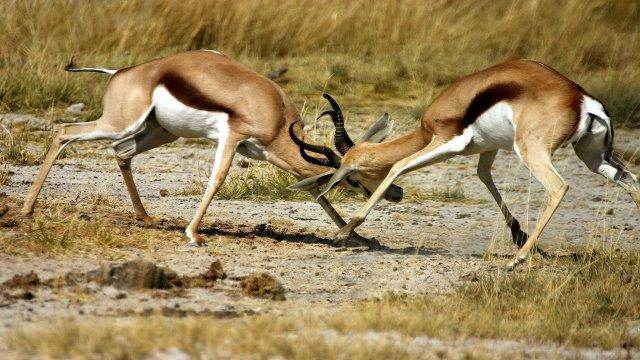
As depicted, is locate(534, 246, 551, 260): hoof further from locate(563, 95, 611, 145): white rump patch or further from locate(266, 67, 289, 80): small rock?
locate(266, 67, 289, 80): small rock

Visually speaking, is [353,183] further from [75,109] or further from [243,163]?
[75,109]

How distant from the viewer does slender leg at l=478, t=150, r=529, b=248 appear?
9.23m

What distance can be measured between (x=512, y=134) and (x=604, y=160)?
766 mm

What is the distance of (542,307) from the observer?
23.1ft

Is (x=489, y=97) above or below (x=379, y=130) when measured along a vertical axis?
above

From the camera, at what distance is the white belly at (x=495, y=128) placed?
8523 millimetres

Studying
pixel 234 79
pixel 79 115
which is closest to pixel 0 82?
pixel 79 115

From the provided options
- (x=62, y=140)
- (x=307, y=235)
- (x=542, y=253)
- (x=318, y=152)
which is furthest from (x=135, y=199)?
(x=542, y=253)

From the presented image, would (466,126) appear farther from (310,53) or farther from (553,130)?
(310,53)

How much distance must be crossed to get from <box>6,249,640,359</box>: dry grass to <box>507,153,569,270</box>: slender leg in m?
0.20

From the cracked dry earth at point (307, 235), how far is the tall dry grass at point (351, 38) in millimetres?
2441

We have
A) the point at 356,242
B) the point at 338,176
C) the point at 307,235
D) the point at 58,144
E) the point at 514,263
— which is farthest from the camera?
the point at 307,235

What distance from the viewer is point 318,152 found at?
9.11 m

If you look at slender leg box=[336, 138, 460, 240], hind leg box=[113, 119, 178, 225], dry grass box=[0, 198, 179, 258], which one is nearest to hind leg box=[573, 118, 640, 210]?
slender leg box=[336, 138, 460, 240]
